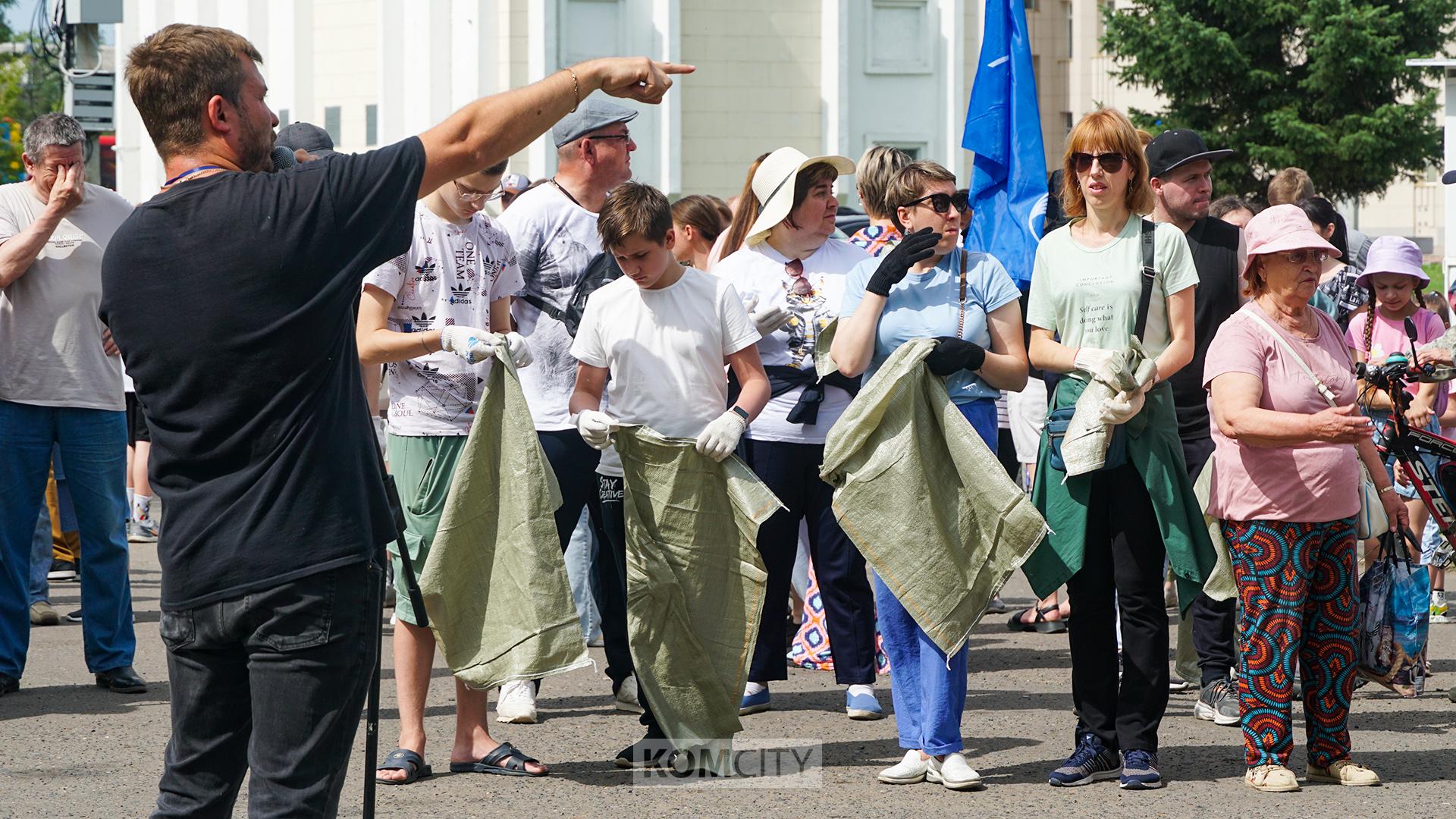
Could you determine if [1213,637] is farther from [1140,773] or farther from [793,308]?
[793,308]

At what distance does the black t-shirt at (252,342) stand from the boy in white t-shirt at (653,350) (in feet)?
7.71

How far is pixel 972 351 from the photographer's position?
18.5 ft

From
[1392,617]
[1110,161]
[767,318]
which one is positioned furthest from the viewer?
[767,318]

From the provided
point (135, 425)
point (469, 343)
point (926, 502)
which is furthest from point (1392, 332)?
point (135, 425)

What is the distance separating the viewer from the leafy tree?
33375 millimetres

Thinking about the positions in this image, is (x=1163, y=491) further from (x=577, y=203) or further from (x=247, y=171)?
(x=247, y=171)

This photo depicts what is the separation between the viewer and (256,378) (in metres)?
3.48

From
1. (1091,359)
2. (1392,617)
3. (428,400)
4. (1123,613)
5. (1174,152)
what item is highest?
(1174,152)

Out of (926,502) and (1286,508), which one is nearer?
(1286,508)

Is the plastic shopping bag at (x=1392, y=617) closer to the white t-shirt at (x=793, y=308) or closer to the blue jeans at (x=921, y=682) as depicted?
the blue jeans at (x=921, y=682)

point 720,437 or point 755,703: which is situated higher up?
point 720,437

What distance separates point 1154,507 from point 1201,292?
1620mm

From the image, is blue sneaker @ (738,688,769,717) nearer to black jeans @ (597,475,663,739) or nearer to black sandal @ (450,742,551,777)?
black jeans @ (597,475,663,739)

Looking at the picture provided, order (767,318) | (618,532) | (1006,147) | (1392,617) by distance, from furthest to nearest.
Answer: (1006,147), (767,318), (1392,617), (618,532)
